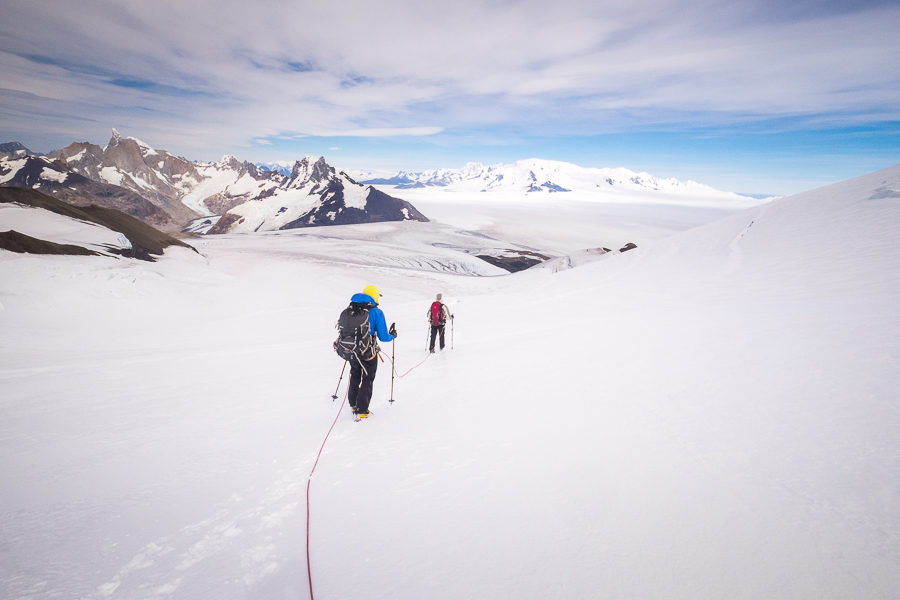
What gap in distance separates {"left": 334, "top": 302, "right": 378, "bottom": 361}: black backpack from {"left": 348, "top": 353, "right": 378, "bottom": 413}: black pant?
0.13m

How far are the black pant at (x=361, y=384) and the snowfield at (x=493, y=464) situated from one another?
30 cm

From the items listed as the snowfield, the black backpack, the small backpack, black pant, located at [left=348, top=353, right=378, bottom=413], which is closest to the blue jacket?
the black backpack

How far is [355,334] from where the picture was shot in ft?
19.6

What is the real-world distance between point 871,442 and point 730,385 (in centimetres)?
171

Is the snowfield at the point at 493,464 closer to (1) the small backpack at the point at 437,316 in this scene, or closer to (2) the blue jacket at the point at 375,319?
(1) the small backpack at the point at 437,316

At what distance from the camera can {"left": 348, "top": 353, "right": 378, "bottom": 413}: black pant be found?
6047mm

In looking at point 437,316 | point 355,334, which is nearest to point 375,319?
point 355,334

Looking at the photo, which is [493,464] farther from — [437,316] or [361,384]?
[437,316]

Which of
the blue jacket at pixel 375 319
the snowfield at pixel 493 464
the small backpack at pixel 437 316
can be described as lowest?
the snowfield at pixel 493 464

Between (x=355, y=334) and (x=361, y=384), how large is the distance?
2.67 ft

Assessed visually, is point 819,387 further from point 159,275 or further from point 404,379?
point 159,275

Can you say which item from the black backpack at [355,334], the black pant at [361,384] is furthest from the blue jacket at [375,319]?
the black pant at [361,384]

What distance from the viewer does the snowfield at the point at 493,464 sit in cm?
298

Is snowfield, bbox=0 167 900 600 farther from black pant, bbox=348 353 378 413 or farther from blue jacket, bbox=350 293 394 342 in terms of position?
blue jacket, bbox=350 293 394 342
